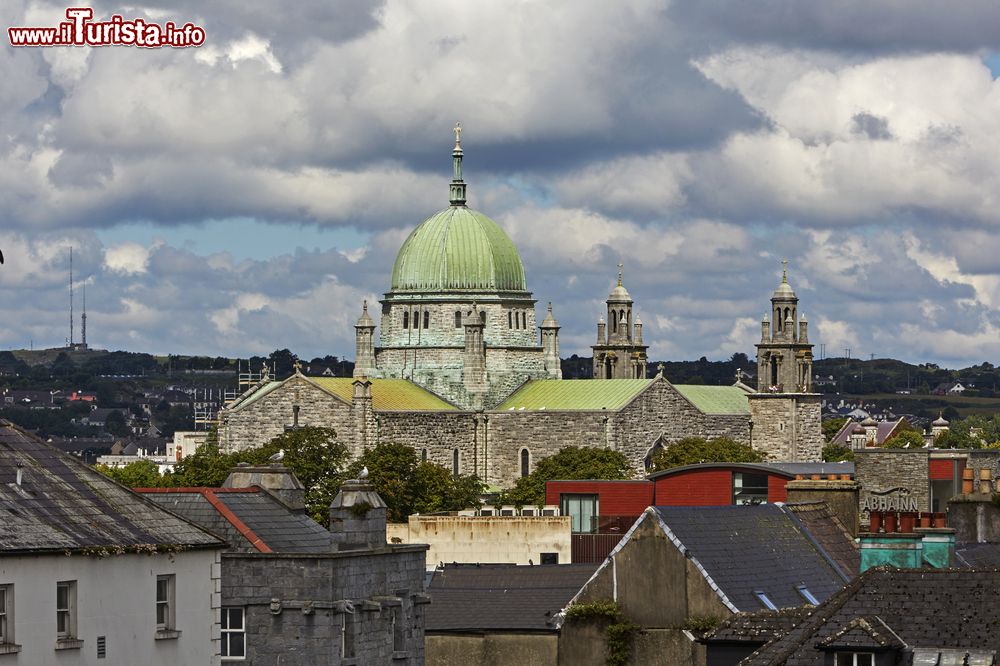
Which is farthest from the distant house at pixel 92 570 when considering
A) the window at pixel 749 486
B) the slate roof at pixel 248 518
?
the window at pixel 749 486

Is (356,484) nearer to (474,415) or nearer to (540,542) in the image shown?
(540,542)

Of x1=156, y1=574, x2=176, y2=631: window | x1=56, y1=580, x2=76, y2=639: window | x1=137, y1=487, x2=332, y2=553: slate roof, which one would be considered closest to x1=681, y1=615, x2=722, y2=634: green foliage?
x1=137, y1=487, x2=332, y2=553: slate roof

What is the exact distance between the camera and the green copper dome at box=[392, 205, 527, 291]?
193 m

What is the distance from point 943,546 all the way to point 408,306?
159 metres

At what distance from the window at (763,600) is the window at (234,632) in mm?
7423

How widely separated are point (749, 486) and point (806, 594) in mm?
35439

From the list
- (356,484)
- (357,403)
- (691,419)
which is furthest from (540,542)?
(691,419)

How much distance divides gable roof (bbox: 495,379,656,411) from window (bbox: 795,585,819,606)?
450ft

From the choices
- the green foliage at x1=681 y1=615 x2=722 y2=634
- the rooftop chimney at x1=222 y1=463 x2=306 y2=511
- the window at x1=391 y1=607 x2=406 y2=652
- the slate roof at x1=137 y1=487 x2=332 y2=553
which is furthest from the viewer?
the rooftop chimney at x1=222 y1=463 x2=306 y2=511

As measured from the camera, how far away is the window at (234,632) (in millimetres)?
43281

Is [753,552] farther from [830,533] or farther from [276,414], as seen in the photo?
[276,414]

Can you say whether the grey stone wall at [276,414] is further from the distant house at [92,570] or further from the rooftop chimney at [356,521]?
the distant house at [92,570]

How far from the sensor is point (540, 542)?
263 ft

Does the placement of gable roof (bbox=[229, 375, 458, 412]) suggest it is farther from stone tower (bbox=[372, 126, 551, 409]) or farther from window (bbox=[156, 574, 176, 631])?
window (bbox=[156, 574, 176, 631])
